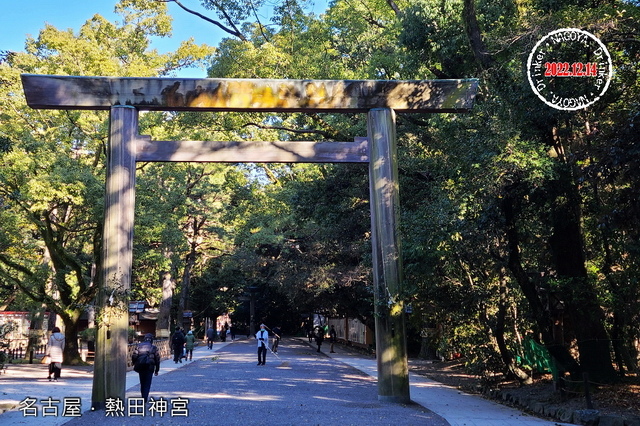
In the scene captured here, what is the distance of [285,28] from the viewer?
76.7 feet

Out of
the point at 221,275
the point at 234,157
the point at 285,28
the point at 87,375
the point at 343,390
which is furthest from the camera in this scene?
the point at 221,275

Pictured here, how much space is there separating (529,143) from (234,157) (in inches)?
224

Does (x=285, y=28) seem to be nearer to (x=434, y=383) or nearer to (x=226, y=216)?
(x=434, y=383)

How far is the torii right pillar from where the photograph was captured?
39.8 feet

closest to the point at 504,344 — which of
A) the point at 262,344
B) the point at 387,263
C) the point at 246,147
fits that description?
the point at 387,263

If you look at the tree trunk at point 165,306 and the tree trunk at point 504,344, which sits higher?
the tree trunk at point 165,306

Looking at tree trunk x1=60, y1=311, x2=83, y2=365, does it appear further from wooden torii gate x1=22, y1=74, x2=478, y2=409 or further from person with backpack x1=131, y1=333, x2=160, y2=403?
wooden torii gate x1=22, y1=74, x2=478, y2=409

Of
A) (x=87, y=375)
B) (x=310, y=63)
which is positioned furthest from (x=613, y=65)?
(x=87, y=375)

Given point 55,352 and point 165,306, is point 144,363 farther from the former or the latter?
point 165,306

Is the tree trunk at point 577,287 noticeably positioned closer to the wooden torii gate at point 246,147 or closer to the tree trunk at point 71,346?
the wooden torii gate at point 246,147

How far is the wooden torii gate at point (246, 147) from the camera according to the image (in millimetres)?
11609
